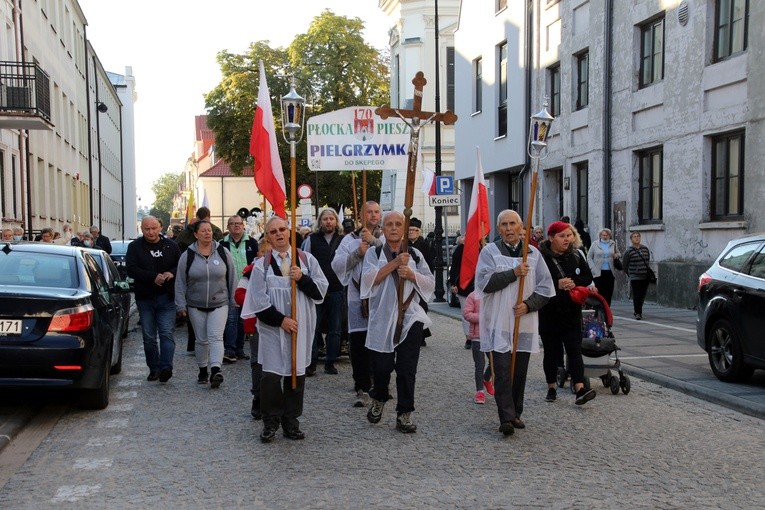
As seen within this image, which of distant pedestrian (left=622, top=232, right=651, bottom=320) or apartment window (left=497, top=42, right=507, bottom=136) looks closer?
distant pedestrian (left=622, top=232, right=651, bottom=320)

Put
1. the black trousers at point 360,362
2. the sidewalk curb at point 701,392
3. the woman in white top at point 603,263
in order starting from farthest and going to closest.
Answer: the woman in white top at point 603,263 → the black trousers at point 360,362 → the sidewalk curb at point 701,392

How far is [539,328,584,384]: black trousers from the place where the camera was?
8453mm

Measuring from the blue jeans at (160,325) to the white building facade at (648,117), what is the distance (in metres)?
10.4

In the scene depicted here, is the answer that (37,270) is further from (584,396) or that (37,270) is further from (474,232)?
(584,396)

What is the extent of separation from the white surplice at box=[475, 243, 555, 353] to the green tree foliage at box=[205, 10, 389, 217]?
44278mm

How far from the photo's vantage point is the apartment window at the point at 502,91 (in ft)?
90.7

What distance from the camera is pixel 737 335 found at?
9.45 meters

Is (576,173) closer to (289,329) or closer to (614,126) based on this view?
(614,126)

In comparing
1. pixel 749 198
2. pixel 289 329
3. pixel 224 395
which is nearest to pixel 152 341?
pixel 224 395

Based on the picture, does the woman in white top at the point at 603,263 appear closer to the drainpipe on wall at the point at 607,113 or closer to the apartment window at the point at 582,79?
the drainpipe on wall at the point at 607,113

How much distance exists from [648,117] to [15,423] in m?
15.5

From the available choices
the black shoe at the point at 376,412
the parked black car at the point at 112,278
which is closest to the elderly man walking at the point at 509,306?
the black shoe at the point at 376,412

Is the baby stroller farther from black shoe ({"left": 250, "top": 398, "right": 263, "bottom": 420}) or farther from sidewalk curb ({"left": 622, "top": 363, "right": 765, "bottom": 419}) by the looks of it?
black shoe ({"left": 250, "top": 398, "right": 263, "bottom": 420})

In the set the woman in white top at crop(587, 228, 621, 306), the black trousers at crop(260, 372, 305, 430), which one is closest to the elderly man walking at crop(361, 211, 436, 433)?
the black trousers at crop(260, 372, 305, 430)
